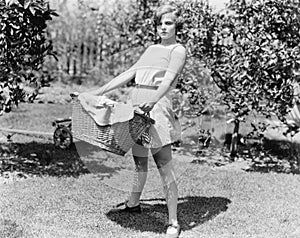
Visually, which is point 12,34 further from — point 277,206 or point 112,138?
point 277,206

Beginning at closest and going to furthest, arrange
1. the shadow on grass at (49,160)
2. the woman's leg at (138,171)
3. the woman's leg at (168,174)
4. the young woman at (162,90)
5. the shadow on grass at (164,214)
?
the young woman at (162,90)
the woman's leg at (168,174)
the woman's leg at (138,171)
the shadow on grass at (164,214)
the shadow on grass at (49,160)

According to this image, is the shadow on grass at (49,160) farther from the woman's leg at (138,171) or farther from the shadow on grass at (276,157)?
the shadow on grass at (276,157)

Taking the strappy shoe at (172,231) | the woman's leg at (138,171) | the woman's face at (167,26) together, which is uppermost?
the woman's face at (167,26)

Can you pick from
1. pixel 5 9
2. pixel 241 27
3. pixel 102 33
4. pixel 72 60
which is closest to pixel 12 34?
pixel 5 9

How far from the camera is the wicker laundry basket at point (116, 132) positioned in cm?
369

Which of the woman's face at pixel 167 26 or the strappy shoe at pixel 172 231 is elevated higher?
the woman's face at pixel 167 26

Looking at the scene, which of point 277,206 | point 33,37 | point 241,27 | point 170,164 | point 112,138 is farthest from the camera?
point 241,27

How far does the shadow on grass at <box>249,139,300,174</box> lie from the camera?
6.54 m

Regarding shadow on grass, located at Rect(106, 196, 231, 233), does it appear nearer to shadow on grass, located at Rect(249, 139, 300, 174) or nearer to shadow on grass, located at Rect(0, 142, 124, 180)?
shadow on grass, located at Rect(0, 142, 124, 180)

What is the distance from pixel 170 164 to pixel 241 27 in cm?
282

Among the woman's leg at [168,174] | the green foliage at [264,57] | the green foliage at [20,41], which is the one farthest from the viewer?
the green foliage at [264,57]

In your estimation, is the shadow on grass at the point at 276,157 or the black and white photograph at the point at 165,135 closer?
the black and white photograph at the point at 165,135

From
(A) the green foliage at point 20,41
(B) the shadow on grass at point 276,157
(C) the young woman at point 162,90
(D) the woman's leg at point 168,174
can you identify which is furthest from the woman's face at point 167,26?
(B) the shadow on grass at point 276,157

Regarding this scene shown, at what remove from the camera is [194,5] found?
6.62 m
